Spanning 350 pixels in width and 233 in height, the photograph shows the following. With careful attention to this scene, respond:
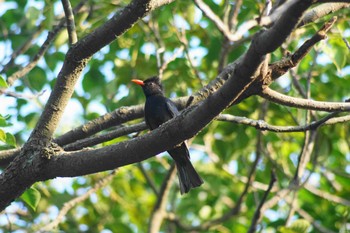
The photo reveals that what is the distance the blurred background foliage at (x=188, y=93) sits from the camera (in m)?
5.91

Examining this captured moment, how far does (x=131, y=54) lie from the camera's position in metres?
6.44

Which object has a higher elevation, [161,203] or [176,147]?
[161,203]

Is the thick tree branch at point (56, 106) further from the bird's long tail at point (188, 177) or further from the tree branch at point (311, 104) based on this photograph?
the bird's long tail at point (188, 177)

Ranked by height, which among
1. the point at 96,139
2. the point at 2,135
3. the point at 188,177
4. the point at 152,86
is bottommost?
the point at 2,135

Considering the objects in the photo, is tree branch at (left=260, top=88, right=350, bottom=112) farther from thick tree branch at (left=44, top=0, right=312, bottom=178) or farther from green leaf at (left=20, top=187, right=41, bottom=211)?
green leaf at (left=20, top=187, right=41, bottom=211)

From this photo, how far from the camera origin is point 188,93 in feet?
21.7

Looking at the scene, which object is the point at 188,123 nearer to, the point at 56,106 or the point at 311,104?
the point at 311,104

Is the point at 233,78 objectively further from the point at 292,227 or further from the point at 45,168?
the point at 292,227

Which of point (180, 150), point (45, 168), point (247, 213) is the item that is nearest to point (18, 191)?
point (45, 168)

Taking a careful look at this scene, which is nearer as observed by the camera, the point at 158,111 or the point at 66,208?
the point at 66,208

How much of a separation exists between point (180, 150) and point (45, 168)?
1.88m

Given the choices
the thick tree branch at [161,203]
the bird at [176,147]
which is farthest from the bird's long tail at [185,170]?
the thick tree branch at [161,203]

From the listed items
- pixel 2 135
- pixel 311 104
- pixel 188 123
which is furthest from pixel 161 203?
pixel 188 123

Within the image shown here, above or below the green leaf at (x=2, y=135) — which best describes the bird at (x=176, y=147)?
above
